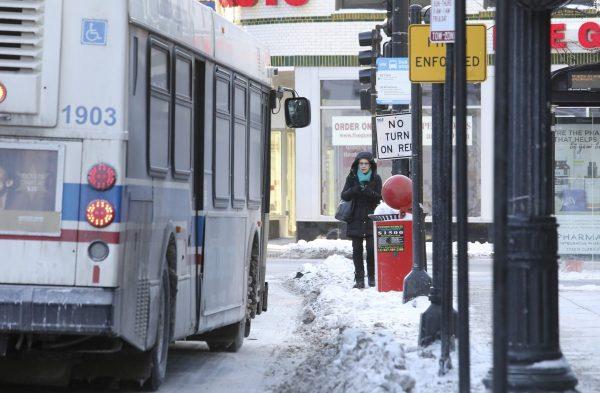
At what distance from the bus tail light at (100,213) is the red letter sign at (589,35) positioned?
23146 mm

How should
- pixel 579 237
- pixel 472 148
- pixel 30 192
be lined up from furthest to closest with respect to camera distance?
pixel 472 148 < pixel 579 237 < pixel 30 192

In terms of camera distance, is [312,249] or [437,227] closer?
[437,227]

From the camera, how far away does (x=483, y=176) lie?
31281 millimetres

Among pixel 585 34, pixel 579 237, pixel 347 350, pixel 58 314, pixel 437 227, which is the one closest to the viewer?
pixel 58 314

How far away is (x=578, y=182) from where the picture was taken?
20.8m

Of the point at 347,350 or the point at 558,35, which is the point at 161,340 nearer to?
the point at 347,350

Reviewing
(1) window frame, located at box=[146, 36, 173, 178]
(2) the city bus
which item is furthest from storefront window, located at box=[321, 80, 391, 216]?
(1) window frame, located at box=[146, 36, 173, 178]

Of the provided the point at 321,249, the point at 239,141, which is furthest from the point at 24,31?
the point at 321,249

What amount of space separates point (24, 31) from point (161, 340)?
7.89 ft

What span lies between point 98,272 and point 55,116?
997mm

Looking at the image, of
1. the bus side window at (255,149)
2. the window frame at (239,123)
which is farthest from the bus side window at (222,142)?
the bus side window at (255,149)

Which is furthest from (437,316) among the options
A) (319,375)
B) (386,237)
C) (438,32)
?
(386,237)

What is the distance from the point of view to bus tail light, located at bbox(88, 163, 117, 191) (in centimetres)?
861

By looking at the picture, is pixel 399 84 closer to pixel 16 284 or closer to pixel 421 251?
pixel 421 251
